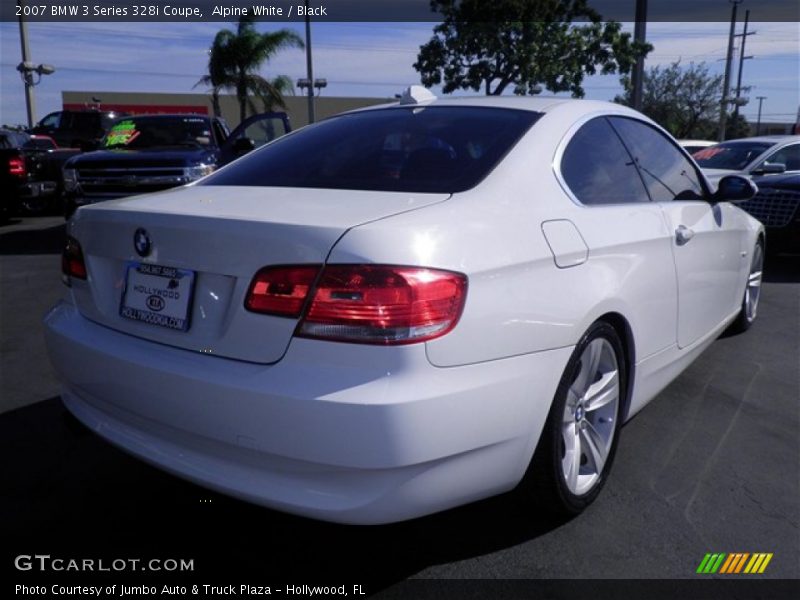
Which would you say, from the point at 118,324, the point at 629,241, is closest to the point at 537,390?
the point at 629,241

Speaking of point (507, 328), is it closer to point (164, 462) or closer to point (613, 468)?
point (164, 462)

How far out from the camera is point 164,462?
2.41 m

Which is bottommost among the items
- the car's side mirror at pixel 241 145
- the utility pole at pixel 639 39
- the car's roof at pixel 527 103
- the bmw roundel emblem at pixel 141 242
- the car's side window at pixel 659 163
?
the car's side mirror at pixel 241 145

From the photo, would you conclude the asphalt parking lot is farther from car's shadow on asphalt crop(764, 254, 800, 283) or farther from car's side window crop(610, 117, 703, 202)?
car's shadow on asphalt crop(764, 254, 800, 283)

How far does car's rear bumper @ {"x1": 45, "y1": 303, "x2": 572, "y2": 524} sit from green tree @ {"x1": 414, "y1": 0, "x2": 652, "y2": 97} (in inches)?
1245

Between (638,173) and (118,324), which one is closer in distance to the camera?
(118,324)

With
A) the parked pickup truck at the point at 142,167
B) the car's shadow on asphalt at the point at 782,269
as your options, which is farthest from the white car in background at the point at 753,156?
the parked pickup truck at the point at 142,167

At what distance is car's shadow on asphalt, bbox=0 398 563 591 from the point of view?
261cm

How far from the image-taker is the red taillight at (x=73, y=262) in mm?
2820

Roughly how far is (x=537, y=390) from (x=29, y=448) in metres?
2.42

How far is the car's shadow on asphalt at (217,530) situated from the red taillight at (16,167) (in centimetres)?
938

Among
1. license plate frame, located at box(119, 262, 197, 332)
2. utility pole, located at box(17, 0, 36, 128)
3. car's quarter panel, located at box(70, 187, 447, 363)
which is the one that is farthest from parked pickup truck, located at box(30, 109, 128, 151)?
license plate frame, located at box(119, 262, 197, 332)

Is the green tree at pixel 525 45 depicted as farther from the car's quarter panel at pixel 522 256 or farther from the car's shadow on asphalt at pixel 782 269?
the car's quarter panel at pixel 522 256

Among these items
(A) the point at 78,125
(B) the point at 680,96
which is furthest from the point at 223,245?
(B) the point at 680,96
